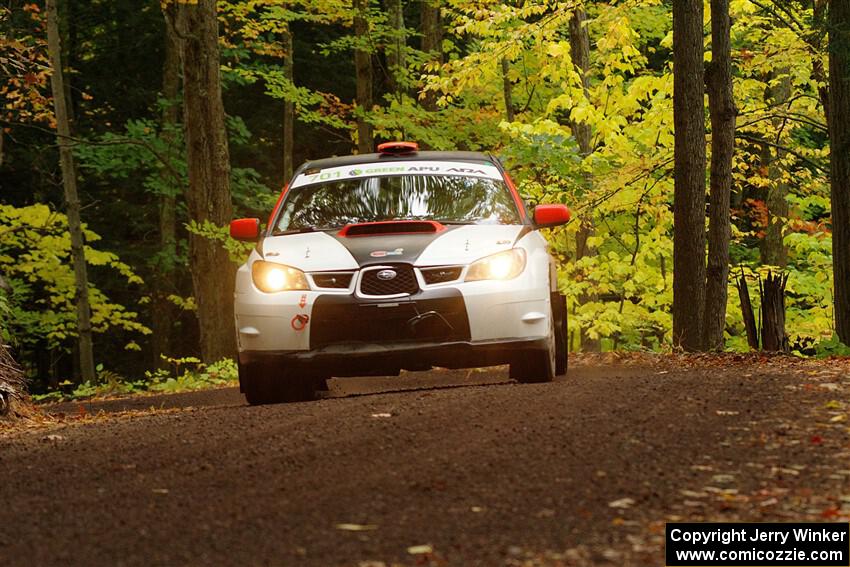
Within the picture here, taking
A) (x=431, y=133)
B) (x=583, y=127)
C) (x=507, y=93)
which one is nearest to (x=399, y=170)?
(x=583, y=127)

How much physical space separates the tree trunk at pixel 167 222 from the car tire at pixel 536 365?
63.7 ft

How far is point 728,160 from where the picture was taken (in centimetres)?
1377

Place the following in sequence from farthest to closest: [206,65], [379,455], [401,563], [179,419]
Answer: [206,65] → [179,419] → [379,455] → [401,563]

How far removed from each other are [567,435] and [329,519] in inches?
72.9

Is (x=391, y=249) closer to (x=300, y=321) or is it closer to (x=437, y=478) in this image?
(x=300, y=321)

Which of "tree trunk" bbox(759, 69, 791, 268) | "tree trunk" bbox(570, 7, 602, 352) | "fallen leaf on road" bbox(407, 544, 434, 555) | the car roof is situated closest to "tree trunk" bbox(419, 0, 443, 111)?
"tree trunk" bbox(570, 7, 602, 352)

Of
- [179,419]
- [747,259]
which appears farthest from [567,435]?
[747,259]

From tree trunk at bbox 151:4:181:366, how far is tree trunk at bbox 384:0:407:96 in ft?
16.9

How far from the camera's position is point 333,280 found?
846 centimetres

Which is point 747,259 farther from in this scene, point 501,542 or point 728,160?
point 501,542

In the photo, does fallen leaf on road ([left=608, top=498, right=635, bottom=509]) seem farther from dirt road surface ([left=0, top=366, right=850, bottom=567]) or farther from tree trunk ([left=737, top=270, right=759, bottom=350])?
tree trunk ([left=737, top=270, right=759, bottom=350])

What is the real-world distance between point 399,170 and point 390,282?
1.78 m

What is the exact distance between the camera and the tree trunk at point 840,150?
1240cm

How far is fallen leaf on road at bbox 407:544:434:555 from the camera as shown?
4227 millimetres
